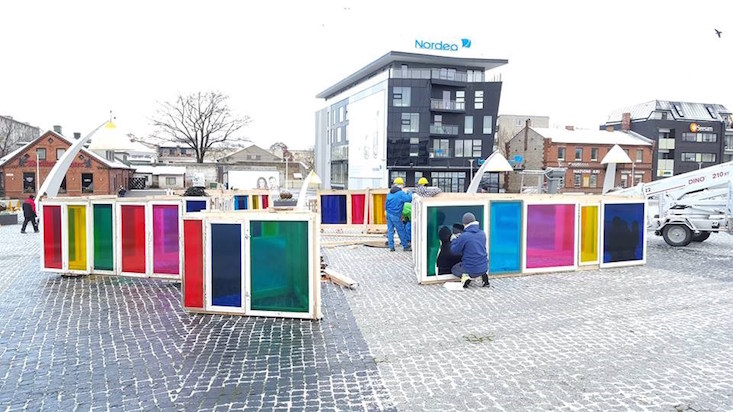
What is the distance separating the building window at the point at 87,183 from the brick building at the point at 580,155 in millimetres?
44115

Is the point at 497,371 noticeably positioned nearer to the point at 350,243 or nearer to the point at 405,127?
the point at 350,243

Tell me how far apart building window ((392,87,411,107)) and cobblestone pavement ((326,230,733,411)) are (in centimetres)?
4490

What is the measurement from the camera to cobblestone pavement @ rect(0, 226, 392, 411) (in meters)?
5.35

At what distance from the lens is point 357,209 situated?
1998 cm

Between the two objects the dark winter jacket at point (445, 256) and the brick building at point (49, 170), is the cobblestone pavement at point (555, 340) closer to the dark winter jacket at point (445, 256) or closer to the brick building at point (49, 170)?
the dark winter jacket at point (445, 256)

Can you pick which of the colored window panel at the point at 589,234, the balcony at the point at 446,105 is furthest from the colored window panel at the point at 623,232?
the balcony at the point at 446,105

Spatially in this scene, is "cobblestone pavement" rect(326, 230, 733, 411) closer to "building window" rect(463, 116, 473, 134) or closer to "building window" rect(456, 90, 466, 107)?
"building window" rect(463, 116, 473, 134)

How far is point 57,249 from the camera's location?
36.9 ft

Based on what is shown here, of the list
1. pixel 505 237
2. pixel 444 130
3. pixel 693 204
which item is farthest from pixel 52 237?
pixel 444 130

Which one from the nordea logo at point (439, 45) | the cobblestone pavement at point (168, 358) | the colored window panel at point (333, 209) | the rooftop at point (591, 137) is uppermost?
the nordea logo at point (439, 45)

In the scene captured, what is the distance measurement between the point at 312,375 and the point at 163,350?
2.02 meters

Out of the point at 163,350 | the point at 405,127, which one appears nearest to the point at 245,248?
A: the point at 163,350

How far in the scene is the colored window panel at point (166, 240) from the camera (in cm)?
1070

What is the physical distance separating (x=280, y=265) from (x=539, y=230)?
6038 mm
